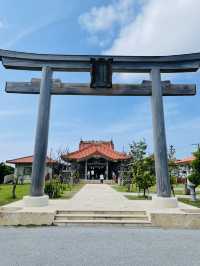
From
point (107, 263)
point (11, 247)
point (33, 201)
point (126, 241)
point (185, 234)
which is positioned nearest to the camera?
point (107, 263)

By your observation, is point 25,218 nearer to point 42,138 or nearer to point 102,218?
point 102,218

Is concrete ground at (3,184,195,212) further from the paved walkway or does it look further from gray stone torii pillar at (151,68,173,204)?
gray stone torii pillar at (151,68,173,204)

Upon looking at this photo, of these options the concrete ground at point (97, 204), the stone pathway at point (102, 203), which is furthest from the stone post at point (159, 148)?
the stone pathway at point (102, 203)

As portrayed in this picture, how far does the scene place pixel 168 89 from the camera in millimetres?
7945

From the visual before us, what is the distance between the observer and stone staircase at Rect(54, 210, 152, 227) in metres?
5.83

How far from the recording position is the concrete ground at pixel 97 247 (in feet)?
11.3

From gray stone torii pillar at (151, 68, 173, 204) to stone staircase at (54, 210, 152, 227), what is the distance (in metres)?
1.09

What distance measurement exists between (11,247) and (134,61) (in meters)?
6.66

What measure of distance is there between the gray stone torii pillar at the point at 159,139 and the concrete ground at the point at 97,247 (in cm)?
163

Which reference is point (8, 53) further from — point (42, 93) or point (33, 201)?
point (33, 201)

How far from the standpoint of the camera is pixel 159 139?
7219 millimetres

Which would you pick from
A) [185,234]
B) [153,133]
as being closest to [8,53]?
[153,133]

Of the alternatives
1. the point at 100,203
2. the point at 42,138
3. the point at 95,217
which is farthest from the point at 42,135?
the point at 100,203

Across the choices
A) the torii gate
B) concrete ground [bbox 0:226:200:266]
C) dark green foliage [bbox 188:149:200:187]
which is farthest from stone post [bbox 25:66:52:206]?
dark green foliage [bbox 188:149:200:187]
